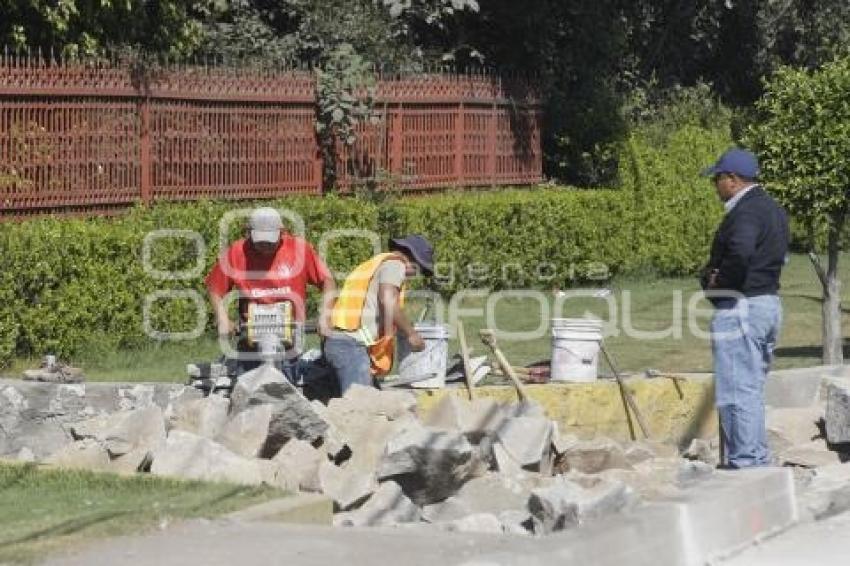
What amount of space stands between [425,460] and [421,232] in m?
10.5

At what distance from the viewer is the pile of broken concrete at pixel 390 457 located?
30.9 feet

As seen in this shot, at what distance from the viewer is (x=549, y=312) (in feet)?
64.5

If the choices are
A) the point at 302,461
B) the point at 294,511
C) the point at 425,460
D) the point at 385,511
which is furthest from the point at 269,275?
the point at 294,511

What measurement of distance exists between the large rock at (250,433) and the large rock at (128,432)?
14.7 inches

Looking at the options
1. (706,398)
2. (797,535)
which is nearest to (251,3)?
(706,398)

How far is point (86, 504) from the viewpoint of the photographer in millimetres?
8906

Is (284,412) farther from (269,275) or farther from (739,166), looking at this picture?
(739,166)

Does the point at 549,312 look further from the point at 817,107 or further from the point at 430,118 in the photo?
the point at 817,107

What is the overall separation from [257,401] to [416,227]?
977 cm

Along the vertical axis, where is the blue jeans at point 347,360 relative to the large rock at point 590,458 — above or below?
above

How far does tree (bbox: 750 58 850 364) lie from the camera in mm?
14883

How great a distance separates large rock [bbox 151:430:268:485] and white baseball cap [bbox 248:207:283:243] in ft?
7.94

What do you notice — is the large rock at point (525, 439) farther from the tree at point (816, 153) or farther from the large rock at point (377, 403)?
the tree at point (816, 153)

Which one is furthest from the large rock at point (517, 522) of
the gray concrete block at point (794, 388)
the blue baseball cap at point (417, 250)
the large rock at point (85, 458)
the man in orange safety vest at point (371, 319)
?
the gray concrete block at point (794, 388)
